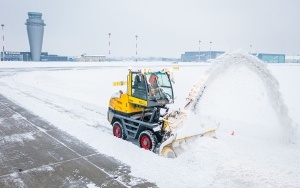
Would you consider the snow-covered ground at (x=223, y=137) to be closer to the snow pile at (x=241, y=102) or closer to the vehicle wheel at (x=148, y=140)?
the snow pile at (x=241, y=102)

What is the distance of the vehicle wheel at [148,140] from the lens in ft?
27.1

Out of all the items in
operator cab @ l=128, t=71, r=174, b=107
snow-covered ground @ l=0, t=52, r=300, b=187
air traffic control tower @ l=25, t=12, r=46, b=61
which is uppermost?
air traffic control tower @ l=25, t=12, r=46, b=61

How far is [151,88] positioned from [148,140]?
1609 millimetres

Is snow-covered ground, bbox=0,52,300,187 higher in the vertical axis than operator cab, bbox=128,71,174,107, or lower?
lower

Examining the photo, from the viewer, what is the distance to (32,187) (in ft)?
20.3

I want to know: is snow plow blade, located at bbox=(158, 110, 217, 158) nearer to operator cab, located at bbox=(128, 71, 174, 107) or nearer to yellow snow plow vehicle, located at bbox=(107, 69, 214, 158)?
yellow snow plow vehicle, located at bbox=(107, 69, 214, 158)

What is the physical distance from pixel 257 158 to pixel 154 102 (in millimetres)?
3318

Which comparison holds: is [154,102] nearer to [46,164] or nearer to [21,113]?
[46,164]

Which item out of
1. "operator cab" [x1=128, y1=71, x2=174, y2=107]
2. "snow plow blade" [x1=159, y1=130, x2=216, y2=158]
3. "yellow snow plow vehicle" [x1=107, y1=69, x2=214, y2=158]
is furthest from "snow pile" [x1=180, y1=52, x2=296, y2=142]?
"operator cab" [x1=128, y1=71, x2=174, y2=107]

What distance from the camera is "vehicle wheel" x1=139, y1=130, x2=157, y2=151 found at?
8266 millimetres

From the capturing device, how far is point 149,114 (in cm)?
938

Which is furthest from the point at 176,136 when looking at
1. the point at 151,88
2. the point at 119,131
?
the point at 119,131

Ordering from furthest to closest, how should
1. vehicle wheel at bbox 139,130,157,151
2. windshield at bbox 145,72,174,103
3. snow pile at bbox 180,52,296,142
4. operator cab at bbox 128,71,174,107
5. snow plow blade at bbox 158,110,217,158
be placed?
snow pile at bbox 180,52,296,142 < windshield at bbox 145,72,174,103 < operator cab at bbox 128,71,174,107 < vehicle wheel at bbox 139,130,157,151 < snow plow blade at bbox 158,110,217,158

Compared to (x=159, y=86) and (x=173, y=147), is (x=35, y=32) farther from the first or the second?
(x=173, y=147)
